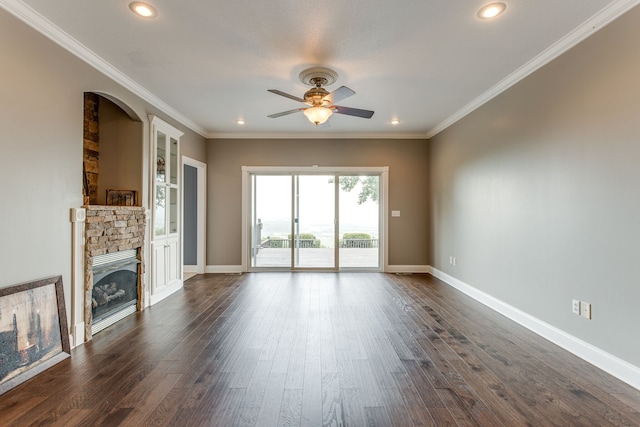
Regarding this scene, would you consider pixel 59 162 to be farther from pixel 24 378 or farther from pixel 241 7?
pixel 241 7

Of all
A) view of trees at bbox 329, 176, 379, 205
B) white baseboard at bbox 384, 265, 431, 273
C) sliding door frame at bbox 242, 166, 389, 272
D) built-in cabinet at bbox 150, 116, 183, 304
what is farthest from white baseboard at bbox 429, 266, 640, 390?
built-in cabinet at bbox 150, 116, 183, 304

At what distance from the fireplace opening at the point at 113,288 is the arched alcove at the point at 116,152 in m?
0.76

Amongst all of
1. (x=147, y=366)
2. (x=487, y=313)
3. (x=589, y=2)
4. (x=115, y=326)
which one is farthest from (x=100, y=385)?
(x=589, y=2)

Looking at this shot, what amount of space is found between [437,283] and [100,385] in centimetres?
473

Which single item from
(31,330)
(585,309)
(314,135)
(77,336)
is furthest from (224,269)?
(585,309)

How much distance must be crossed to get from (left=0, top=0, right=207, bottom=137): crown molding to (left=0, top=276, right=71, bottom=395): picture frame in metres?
Answer: 2.03

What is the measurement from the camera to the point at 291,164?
618cm

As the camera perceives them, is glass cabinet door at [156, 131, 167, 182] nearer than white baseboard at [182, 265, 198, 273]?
Yes

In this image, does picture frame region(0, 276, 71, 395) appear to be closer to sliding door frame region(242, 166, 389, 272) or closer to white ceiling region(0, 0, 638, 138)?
white ceiling region(0, 0, 638, 138)

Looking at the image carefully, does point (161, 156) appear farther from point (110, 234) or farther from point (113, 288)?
point (113, 288)

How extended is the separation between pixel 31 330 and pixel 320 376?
2.25 m

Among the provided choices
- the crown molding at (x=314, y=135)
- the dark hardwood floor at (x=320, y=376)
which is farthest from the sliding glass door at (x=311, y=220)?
the dark hardwood floor at (x=320, y=376)

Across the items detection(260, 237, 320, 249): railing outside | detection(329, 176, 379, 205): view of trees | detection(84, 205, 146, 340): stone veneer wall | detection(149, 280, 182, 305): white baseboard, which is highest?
detection(329, 176, 379, 205): view of trees

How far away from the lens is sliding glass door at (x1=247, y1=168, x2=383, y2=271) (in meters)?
6.25
